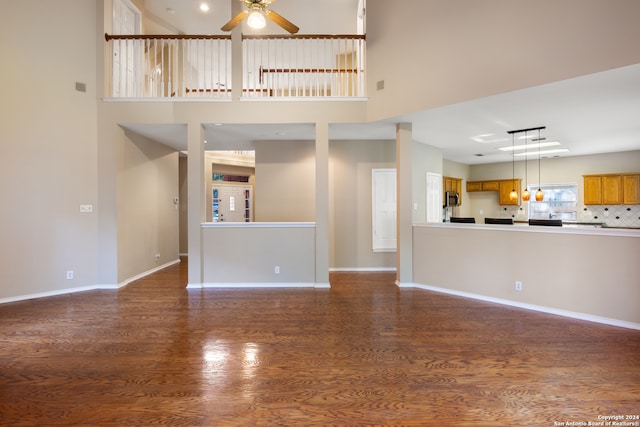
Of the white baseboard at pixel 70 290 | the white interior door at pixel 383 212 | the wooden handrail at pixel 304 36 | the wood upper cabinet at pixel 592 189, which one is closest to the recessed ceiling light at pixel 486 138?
the white interior door at pixel 383 212

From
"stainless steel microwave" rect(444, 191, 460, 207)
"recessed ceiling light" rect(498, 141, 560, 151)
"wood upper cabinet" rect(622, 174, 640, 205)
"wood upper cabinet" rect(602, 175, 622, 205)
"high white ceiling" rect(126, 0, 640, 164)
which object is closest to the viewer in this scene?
"high white ceiling" rect(126, 0, 640, 164)

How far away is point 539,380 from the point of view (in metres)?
2.12

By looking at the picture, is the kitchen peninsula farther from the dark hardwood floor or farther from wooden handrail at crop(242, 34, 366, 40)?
wooden handrail at crop(242, 34, 366, 40)

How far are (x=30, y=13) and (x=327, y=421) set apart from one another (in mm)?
6176

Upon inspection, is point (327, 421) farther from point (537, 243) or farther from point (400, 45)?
point (400, 45)

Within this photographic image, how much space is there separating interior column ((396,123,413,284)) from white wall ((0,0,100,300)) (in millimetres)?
4896

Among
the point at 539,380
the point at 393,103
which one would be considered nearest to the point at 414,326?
the point at 539,380

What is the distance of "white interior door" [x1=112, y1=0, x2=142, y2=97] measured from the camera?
479cm

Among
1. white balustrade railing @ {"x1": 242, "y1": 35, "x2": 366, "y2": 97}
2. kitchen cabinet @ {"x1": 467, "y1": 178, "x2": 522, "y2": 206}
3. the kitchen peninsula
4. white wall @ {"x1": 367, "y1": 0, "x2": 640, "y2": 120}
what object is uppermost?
white balustrade railing @ {"x1": 242, "y1": 35, "x2": 366, "y2": 97}

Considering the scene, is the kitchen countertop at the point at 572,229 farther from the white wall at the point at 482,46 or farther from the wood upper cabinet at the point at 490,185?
the wood upper cabinet at the point at 490,185

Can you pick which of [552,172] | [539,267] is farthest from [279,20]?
[552,172]

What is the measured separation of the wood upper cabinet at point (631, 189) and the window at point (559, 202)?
3.02 ft

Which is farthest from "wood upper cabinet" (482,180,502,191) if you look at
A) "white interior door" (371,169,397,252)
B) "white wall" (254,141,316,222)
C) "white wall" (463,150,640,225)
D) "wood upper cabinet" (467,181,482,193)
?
"white wall" (254,141,316,222)

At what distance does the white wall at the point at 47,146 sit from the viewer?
12.7 ft
